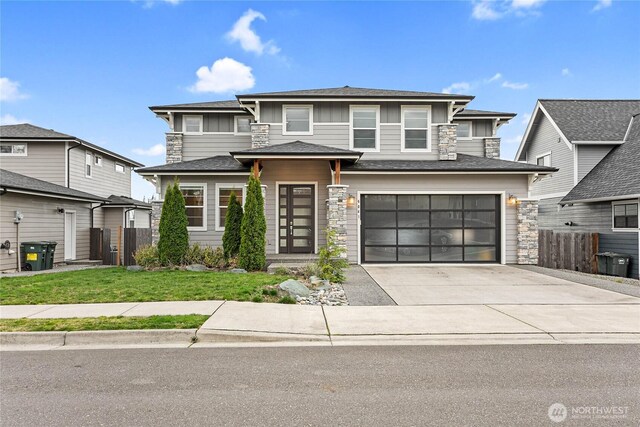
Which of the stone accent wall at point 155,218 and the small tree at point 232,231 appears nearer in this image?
the small tree at point 232,231

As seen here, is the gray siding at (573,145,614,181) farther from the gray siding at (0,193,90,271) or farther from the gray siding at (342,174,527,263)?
the gray siding at (0,193,90,271)

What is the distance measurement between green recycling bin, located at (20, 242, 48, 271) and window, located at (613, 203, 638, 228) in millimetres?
21466

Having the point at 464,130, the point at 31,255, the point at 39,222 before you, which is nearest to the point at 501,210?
the point at 464,130

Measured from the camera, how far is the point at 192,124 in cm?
1677

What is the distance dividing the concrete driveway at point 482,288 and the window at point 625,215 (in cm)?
490

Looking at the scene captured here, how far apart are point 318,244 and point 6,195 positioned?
11093 mm

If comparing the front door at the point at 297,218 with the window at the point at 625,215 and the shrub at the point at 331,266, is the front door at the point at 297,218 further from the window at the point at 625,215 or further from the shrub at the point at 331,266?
the window at the point at 625,215

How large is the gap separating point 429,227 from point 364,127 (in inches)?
187

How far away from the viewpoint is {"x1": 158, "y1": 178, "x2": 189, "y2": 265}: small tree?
12.2 metres

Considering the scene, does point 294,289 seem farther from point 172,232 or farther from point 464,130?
point 464,130

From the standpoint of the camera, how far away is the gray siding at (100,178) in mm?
18922

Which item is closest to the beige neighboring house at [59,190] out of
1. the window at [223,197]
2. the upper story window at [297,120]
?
the window at [223,197]

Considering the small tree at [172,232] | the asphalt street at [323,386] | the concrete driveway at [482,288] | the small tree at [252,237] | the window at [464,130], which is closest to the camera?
the asphalt street at [323,386]

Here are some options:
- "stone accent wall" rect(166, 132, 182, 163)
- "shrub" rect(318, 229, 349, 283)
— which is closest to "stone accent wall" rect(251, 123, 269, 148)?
"stone accent wall" rect(166, 132, 182, 163)
